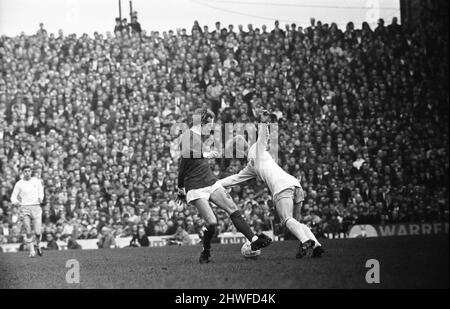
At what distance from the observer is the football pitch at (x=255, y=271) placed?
9062 mm

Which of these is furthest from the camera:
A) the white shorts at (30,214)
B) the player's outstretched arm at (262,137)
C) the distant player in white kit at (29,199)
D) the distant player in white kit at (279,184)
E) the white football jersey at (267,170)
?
the white shorts at (30,214)

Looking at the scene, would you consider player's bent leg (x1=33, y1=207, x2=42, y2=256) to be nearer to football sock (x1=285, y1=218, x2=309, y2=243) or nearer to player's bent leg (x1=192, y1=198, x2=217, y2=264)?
player's bent leg (x1=192, y1=198, x2=217, y2=264)

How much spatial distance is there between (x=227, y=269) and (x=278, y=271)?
0.97 m

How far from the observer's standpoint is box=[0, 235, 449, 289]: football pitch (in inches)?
357

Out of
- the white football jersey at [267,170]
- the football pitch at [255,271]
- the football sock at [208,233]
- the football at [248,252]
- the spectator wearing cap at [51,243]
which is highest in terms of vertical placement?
the white football jersey at [267,170]

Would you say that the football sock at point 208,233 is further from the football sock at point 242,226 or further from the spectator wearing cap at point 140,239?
the spectator wearing cap at point 140,239

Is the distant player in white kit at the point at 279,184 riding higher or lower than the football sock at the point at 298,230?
higher

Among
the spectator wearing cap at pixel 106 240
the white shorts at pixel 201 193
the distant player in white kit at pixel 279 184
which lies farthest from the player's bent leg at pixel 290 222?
the spectator wearing cap at pixel 106 240

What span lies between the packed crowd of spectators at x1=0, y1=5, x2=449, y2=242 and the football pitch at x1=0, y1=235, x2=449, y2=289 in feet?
21.9

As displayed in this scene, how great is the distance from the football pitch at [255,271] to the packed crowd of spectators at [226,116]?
263 inches

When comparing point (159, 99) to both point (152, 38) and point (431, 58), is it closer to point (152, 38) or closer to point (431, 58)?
point (152, 38)

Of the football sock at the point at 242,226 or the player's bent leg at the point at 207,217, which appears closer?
the football sock at the point at 242,226

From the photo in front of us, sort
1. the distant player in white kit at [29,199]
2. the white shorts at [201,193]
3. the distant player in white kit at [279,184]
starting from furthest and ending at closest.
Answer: the distant player in white kit at [29,199] < the white shorts at [201,193] < the distant player in white kit at [279,184]

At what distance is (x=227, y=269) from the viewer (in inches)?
435
